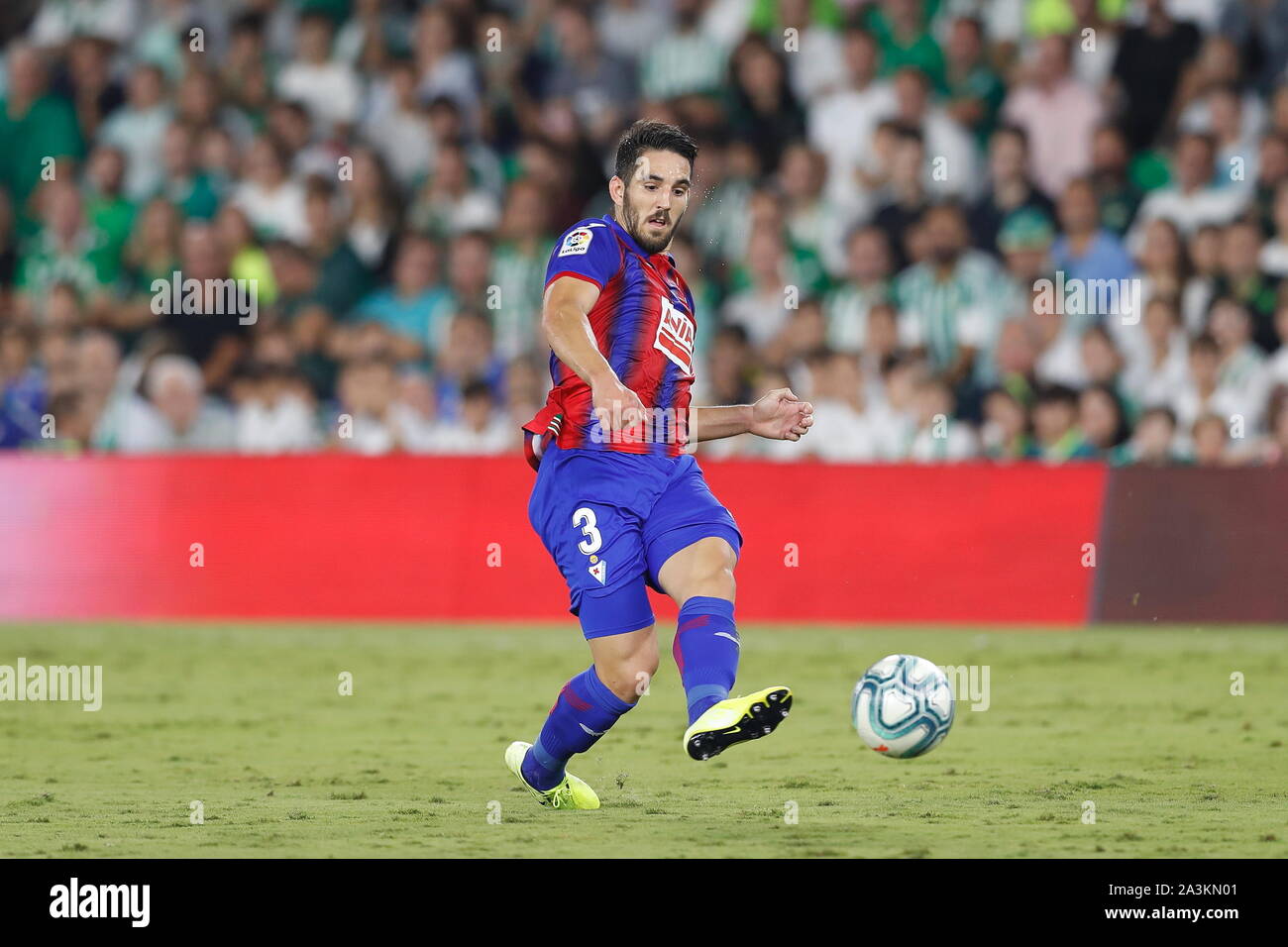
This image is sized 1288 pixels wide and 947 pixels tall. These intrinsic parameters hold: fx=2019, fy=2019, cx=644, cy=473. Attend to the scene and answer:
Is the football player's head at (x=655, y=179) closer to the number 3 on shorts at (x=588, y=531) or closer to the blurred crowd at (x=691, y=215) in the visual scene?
the number 3 on shorts at (x=588, y=531)

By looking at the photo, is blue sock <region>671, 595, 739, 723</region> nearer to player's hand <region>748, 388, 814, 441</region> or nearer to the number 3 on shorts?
the number 3 on shorts

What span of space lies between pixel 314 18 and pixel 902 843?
500 inches

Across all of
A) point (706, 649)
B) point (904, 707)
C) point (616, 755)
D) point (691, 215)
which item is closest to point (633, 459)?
point (706, 649)

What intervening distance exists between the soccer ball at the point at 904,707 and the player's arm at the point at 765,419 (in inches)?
38.1

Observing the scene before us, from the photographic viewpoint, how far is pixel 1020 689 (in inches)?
448

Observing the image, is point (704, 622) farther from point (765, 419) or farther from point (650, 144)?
point (650, 144)

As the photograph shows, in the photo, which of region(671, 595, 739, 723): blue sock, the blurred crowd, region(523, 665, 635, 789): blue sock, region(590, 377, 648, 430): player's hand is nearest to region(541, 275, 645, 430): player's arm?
region(590, 377, 648, 430): player's hand

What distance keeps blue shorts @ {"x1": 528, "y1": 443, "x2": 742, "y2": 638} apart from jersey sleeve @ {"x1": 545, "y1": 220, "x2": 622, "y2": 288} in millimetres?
668

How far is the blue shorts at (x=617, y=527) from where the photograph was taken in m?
7.30

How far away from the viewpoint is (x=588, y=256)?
7.27 metres

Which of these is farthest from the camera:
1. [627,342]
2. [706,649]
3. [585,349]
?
[627,342]

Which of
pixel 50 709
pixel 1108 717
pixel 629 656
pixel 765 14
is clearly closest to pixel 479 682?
pixel 50 709

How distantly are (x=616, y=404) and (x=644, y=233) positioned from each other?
0.92 metres

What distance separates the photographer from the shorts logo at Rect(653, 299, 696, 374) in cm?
751
